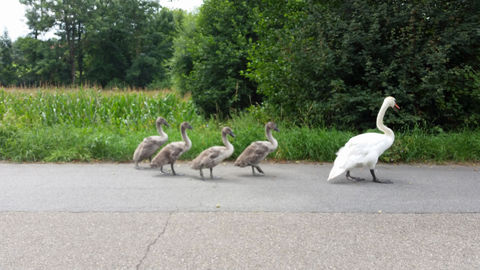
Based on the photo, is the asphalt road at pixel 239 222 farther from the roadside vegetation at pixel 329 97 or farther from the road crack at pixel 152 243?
the roadside vegetation at pixel 329 97

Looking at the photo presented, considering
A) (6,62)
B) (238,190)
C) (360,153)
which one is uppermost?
(6,62)

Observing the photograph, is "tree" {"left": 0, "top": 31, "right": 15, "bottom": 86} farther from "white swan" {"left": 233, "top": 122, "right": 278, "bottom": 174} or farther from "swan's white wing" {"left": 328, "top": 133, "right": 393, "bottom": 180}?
"swan's white wing" {"left": 328, "top": 133, "right": 393, "bottom": 180}

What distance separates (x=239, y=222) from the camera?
14.5ft

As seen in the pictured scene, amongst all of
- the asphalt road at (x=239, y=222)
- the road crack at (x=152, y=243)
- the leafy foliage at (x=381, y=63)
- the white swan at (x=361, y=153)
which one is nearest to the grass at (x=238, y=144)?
the leafy foliage at (x=381, y=63)

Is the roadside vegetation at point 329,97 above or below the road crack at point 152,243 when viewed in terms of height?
above

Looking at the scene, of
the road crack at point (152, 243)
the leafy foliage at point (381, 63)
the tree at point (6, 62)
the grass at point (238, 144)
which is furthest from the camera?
the tree at point (6, 62)

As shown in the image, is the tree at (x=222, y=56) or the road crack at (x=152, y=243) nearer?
the road crack at (x=152, y=243)

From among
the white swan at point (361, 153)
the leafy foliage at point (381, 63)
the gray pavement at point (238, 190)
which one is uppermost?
the leafy foliage at point (381, 63)

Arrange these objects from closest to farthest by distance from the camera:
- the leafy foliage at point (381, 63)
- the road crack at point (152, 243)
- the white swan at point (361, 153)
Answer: the road crack at point (152, 243)
the white swan at point (361, 153)
the leafy foliage at point (381, 63)

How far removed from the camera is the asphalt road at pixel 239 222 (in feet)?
11.5

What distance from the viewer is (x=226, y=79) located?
16719 mm

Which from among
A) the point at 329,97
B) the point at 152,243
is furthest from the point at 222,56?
the point at 152,243

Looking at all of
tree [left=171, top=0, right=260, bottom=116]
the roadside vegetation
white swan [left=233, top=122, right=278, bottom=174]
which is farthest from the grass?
tree [left=171, top=0, right=260, bottom=116]

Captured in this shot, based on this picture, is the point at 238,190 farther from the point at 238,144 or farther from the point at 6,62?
the point at 6,62
